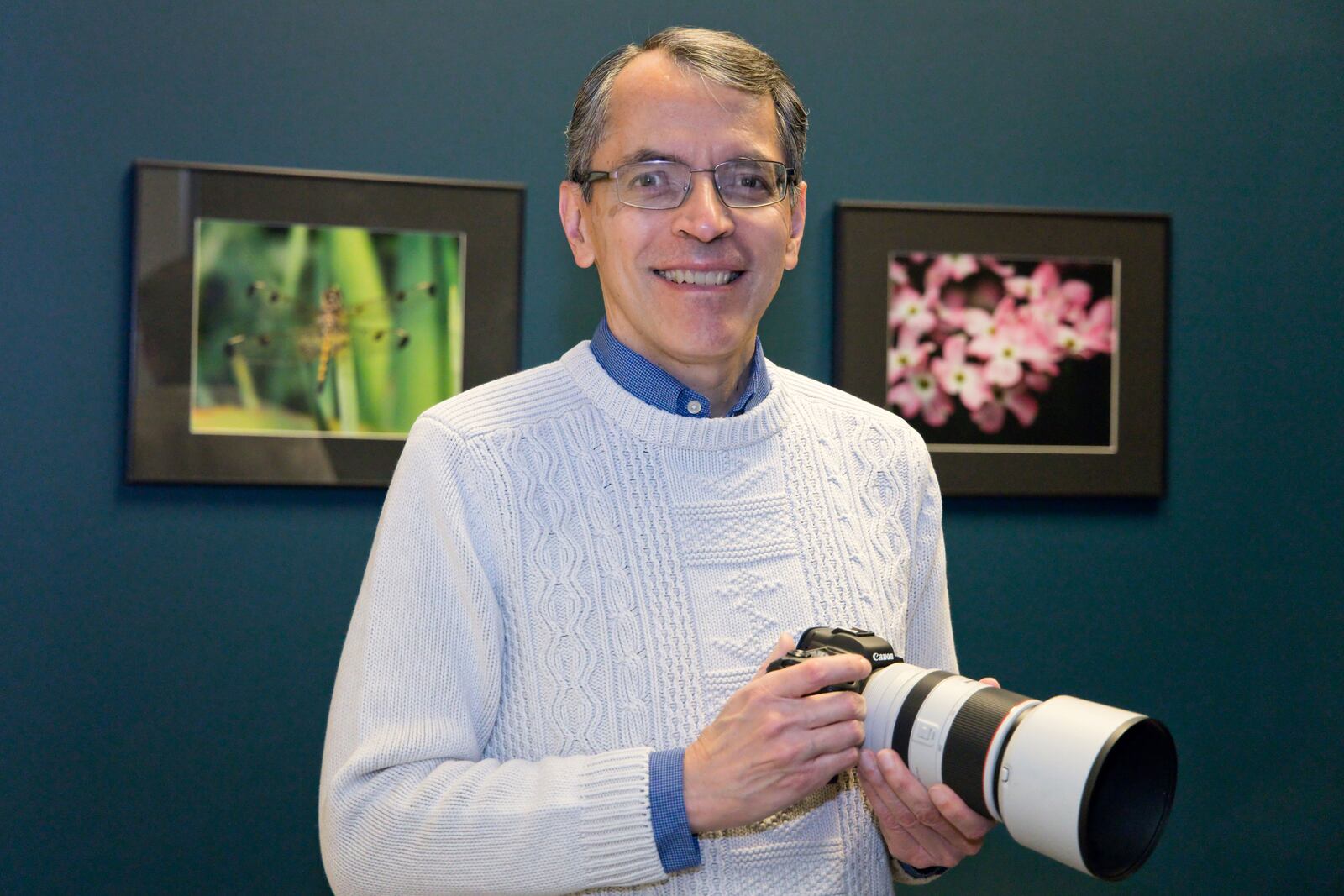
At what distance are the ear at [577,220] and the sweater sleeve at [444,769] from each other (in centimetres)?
35

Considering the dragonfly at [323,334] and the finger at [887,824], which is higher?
the dragonfly at [323,334]

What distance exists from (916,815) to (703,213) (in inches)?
24.8

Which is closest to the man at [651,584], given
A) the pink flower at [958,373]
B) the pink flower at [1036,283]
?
the pink flower at [958,373]

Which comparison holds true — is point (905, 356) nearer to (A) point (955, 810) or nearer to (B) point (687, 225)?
(B) point (687, 225)

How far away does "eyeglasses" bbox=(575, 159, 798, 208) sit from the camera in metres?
1.28

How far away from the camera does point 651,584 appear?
4.09 feet

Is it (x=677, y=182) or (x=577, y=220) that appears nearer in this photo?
(x=677, y=182)

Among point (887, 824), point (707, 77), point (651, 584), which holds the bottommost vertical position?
point (887, 824)

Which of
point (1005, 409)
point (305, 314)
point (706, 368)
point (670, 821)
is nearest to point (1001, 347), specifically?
point (1005, 409)

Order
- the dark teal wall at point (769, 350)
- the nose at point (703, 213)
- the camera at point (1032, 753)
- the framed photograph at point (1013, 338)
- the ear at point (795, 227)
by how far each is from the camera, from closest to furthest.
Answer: the camera at point (1032, 753) → the nose at point (703, 213) → the ear at point (795, 227) → the dark teal wall at point (769, 350) → the framed photograph at point (1013, 338)

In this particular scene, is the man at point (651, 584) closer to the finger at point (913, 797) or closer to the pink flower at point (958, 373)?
the finger at point (913, 797)

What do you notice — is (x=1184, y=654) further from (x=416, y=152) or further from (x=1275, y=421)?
(x=416, y=152)

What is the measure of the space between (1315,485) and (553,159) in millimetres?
1635

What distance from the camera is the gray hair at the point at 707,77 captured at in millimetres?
1287
